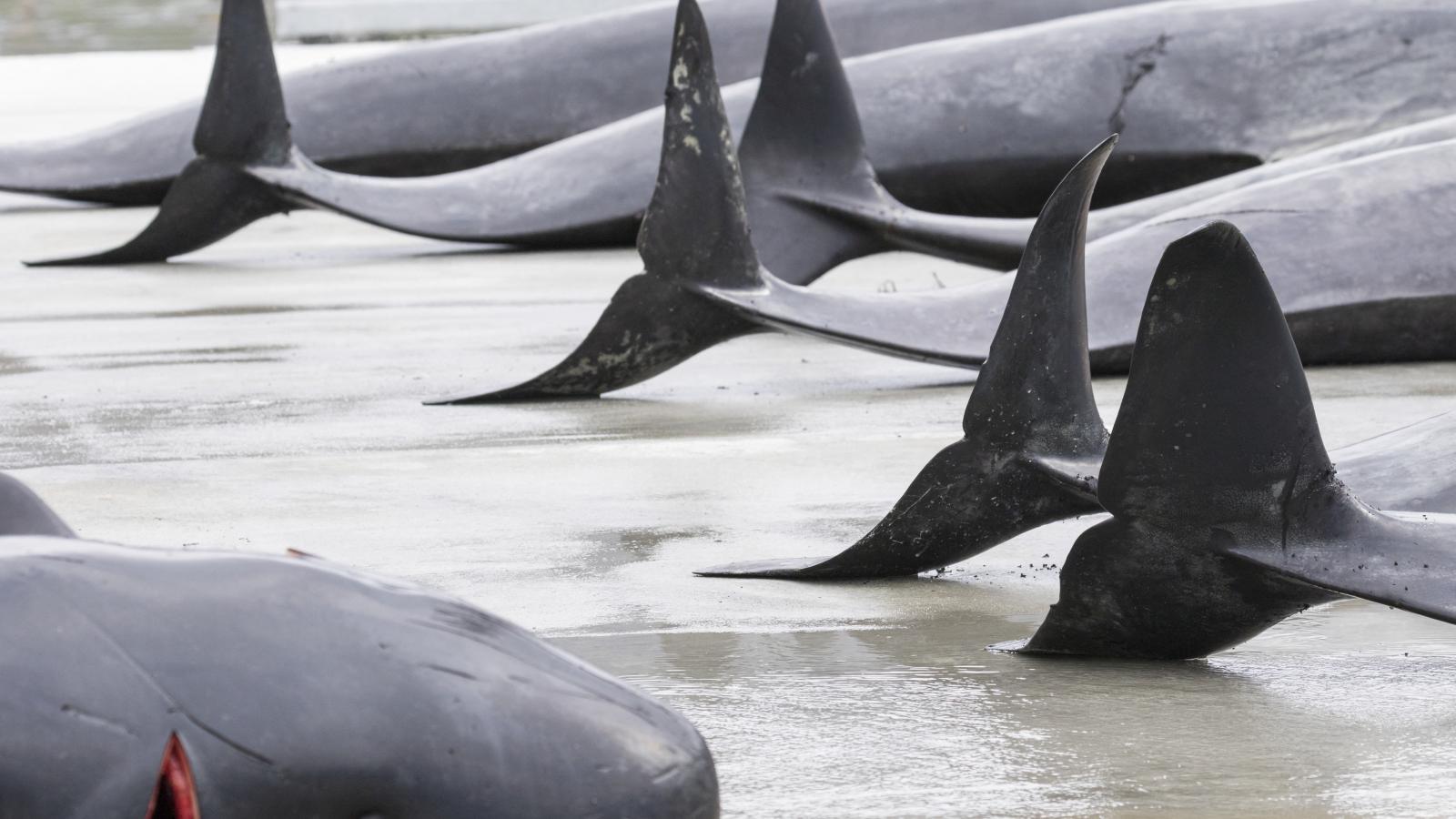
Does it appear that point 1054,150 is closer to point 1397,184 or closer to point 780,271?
point 780,271

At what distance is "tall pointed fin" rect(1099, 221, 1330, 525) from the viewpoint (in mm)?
3072

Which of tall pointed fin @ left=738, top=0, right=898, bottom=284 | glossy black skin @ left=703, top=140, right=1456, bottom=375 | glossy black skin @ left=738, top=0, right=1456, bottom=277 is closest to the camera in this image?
glossy black skin @ left=703, top=140, right=1456, bottom=375

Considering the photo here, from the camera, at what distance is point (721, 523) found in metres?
4.43

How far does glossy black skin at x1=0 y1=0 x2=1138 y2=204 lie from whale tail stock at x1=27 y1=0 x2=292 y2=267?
Result: 1.87 metres

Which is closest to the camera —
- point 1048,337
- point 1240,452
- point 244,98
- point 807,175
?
point 1240,452

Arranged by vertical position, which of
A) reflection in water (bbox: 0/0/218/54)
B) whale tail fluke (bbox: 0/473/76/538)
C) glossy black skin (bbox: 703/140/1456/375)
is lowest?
whale tail fluke (bbox: 0/473/76/538)

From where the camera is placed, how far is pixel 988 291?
6281mm

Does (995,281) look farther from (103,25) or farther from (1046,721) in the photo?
(103,25)

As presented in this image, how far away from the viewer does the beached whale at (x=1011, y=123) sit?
360 inches

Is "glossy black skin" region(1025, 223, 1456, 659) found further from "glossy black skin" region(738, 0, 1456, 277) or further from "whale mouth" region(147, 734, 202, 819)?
"glossy black skin" region(738, 0, 1456, 277)

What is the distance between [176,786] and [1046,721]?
1340mm

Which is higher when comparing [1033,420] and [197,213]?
[197,213]

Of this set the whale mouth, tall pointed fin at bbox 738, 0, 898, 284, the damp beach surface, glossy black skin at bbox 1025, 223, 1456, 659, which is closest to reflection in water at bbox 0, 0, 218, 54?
the damp beach surface

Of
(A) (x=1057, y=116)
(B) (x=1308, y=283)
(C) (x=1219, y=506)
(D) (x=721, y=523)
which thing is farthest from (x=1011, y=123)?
(C) (x=1219, y=506)
